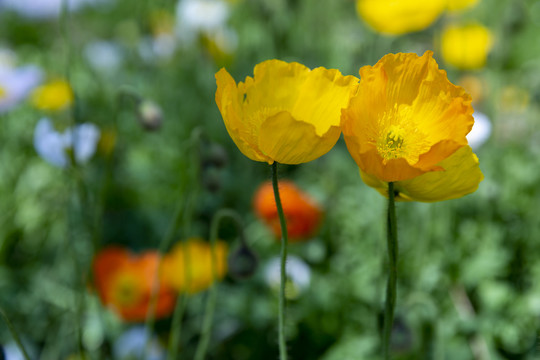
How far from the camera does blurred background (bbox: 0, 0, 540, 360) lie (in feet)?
4.01

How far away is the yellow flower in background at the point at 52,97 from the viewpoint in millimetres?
1956

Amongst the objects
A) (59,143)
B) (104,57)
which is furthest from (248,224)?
(104,57)

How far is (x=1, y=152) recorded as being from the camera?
202 centimetres

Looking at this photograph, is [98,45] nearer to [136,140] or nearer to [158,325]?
[136,140]

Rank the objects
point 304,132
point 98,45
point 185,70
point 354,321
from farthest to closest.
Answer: point 98,45
point 185,70
point 354,321
point 304,132

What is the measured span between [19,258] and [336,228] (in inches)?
38.9

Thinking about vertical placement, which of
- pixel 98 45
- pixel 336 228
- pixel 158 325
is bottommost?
pixel 158 325

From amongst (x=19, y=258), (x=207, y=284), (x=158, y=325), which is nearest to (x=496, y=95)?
(x=207, y=284)

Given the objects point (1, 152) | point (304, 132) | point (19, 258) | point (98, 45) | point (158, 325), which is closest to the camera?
point (304, 132)

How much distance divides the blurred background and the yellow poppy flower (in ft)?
0.83

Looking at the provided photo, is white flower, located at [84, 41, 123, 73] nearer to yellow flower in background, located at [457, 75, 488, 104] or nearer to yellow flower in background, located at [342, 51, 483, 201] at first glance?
yellow flower in background, located at [457, 75, 488, 104]

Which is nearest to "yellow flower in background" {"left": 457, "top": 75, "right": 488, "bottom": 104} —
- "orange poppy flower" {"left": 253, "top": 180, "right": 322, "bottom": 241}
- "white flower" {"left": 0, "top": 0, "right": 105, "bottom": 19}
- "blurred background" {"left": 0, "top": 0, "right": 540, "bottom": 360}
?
"blurred background" {"left": 0, "top": 0, "right": 540, "bottom": 360}

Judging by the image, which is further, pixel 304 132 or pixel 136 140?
pixel 136 140

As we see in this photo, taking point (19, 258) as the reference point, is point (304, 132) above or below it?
above
